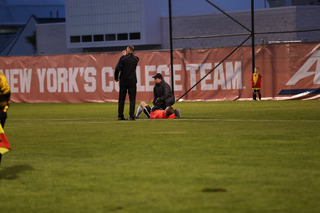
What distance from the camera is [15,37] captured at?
253ft

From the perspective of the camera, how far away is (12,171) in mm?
9500

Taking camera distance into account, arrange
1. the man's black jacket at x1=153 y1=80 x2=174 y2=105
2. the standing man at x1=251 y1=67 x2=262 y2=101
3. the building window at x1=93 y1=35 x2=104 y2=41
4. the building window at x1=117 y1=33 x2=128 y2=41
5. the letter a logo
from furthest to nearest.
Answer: the building window at x1=93 y1=35 x2=104 y2=41, the building window at x1=117 y1=33 x2=128 y2=41, the standing man at x1=251 y1=67 x2=262 y2=101, the letter a logo, the man's black jacket at x1=153 y1=80 x2=174 y2=105

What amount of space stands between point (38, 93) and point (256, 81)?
12.2 meters

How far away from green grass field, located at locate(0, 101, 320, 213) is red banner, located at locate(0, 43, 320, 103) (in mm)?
13602

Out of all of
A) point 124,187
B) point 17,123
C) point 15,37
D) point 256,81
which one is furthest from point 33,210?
point 15,37

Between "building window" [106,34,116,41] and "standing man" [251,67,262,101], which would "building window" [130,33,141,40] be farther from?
"standing man" [251,67,262,101]

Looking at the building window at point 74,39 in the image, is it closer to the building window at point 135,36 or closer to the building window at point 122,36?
the building window at point 122,36

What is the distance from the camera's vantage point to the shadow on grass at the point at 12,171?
9023mm

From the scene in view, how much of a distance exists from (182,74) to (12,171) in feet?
72.2

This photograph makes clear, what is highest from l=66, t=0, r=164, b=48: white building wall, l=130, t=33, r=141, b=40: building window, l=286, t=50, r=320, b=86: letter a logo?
l=66, t=0, r=164, b=48: white building wall

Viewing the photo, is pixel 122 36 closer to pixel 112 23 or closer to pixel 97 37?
pixel 112 23

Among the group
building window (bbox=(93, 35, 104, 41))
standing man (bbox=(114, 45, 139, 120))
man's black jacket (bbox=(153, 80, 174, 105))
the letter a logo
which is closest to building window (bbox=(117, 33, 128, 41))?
building window (bbox=(93, 35, 104, 41))

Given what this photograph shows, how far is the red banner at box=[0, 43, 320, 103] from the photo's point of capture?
28938 mm

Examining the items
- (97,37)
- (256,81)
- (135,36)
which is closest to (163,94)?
(256,81)
